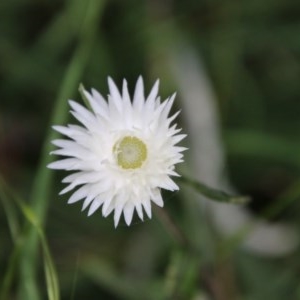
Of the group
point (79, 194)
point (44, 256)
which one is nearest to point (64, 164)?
point (79, 194)

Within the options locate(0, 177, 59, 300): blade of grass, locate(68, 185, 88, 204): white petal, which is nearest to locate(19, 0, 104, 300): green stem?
locate(0, 177, 59, 300): blade of grass

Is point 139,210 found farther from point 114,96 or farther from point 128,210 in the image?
point 114,96

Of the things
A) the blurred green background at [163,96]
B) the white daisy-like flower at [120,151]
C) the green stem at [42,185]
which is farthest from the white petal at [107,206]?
the blurred green background at [163,96]

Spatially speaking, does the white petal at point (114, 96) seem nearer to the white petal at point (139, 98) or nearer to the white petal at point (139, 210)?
the white petal at point (139, 98)

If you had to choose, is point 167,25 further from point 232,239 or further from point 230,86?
point 232,239

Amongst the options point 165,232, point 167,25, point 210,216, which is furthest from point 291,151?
point 167,25

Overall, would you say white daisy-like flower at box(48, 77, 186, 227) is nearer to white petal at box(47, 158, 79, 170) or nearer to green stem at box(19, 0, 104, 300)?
white petal at box(47, 158, 79, 170)
